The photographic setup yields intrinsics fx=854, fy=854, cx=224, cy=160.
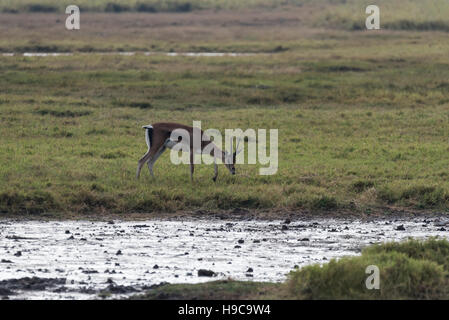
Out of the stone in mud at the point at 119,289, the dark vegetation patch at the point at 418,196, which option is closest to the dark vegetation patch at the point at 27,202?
the stone in mud at the point at 119,289

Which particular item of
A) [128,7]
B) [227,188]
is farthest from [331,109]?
[128,7]

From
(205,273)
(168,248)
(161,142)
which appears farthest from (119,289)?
(161,142)

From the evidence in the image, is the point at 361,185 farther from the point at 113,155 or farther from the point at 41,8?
the point at 41,8

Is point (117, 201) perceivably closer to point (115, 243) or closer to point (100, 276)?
point (115, 243)

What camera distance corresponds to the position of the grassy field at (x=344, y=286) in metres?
7.68

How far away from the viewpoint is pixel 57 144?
1612cm

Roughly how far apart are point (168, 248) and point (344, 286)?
2.90 metres

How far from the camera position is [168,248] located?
10.0 metres

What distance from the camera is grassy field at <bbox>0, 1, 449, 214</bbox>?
41.4 ft

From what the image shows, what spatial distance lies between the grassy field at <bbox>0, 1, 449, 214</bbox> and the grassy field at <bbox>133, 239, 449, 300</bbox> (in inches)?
174

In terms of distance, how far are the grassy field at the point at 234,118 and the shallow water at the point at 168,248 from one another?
2.83 ft

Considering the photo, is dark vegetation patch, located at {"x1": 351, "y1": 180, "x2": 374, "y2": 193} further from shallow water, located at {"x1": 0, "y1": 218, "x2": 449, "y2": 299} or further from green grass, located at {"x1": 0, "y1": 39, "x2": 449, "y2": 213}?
shallow water, located at {"x1": 0, "y1": 218, "x2": 449, "y2": 299}

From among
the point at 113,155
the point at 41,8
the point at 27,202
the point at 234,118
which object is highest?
the point at 41,8
